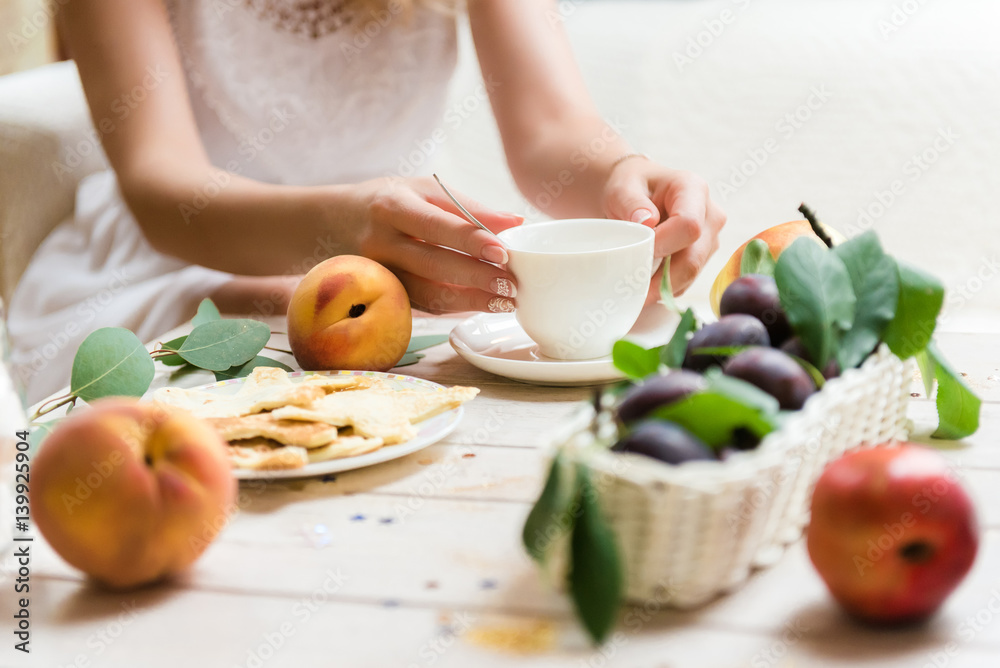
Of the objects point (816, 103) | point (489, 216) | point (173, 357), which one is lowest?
point (816, 103)

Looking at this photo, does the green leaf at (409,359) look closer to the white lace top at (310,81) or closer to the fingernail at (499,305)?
the fingernail at (499,305)

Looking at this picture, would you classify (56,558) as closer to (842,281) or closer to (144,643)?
(144,643)

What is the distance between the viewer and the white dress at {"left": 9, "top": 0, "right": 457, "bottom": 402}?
51.1 inches

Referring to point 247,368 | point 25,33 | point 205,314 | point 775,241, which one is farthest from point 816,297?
point 25,33

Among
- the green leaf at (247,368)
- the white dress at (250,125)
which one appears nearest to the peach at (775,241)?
the green leaf at (247,368)

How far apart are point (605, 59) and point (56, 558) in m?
1.87

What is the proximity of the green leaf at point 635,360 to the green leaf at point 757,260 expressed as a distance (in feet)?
0.61

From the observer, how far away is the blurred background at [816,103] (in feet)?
6.24

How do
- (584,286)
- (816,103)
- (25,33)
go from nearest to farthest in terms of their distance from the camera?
(584,286), (25,33), (816,103)

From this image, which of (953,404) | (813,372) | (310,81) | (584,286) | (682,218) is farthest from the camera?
(310,81)

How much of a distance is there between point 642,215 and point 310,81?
2.48 feet

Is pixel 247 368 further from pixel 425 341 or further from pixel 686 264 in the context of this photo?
pixel 686 264

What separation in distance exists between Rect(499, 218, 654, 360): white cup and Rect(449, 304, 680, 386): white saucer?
0.8 inches

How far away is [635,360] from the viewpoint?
0.48m
